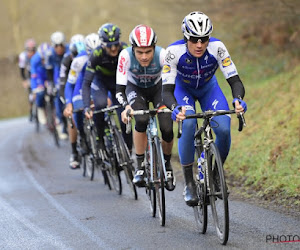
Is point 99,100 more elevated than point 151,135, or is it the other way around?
point 99,100

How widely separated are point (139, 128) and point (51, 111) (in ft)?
30.9

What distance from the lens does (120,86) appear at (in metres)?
8.12

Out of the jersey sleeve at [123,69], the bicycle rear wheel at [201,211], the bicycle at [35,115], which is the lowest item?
the bicycle at [35,115]

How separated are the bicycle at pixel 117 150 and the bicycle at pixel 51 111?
252 inches

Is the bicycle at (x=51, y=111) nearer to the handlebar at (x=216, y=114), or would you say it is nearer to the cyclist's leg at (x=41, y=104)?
the cyclist's leg at (x=41, y=104)

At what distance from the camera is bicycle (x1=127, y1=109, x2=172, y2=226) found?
7.31m

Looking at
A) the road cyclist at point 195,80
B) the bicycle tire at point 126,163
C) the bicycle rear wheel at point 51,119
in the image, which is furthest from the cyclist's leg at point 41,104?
the road cyclist at point 195,80

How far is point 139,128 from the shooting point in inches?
320

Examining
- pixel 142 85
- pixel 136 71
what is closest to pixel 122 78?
pixel 136 71

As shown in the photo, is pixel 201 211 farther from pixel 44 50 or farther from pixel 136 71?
pixel 44 50

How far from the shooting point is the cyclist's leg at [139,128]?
318 inches

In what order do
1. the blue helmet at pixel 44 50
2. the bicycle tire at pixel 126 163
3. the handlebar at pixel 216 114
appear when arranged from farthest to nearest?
the blue helmet at pixel 44 50, the bicycle tire at pixel 126 163, the handlebar at pixel 216 114

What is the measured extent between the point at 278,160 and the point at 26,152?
791cm

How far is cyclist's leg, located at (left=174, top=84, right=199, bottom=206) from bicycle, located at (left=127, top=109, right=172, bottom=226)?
0.88ft
